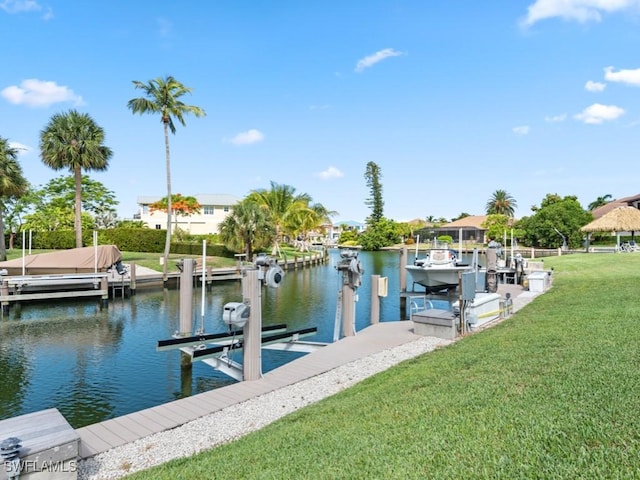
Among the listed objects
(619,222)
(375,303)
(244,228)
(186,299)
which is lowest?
(375,303)

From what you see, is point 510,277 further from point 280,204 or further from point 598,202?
point 598,202

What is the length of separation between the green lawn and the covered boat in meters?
18.6

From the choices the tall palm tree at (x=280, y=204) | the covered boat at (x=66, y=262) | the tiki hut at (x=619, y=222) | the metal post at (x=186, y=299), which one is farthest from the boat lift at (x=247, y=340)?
the tiki hut at (x=619, y=222)

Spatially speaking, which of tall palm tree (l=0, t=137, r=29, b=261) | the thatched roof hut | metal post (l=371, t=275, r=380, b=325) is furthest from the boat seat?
tall palm tree (l=0, t=137, r=29, b=261)

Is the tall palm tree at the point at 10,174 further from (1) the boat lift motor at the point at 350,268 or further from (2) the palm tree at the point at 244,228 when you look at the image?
(1) the boat lift motor at the point at 350,268

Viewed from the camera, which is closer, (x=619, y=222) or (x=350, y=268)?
(x=350, y=268)

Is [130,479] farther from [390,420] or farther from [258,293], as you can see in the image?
[258,293]

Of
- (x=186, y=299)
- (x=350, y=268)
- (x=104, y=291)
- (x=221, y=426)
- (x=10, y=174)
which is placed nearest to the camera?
(x=221, y=426)

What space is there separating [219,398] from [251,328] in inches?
51.1

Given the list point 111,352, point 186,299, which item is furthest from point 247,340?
point 111,352

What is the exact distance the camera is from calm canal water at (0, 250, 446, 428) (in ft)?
26.1

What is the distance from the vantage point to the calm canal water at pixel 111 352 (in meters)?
7.94

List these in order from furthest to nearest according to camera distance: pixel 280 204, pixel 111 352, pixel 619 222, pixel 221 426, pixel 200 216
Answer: pixel 200 216
pixel 280 204
pixel 619 222
pixel 111 352
pixel 221 426

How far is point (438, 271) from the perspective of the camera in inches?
672
